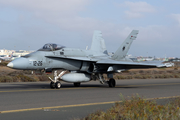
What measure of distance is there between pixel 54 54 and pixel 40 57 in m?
1.09

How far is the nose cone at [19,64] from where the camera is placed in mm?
14620

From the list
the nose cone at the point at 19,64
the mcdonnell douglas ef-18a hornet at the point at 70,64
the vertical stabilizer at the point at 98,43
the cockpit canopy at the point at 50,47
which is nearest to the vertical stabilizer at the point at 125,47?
the mcdonnell douglas ef-18a hornet at the point at 70,64

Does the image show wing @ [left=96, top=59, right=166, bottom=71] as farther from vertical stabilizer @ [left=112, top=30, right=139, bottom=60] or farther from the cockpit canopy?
the cockpit canopy

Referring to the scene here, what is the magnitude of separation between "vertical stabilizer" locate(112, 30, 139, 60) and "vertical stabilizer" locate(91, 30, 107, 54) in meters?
1.52

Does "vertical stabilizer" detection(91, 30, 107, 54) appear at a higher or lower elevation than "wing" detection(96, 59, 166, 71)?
higher

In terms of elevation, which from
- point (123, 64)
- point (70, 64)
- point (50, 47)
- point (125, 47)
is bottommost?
point (123, 64)

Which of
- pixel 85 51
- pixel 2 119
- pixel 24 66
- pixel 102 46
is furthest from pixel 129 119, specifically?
pixel 102 46

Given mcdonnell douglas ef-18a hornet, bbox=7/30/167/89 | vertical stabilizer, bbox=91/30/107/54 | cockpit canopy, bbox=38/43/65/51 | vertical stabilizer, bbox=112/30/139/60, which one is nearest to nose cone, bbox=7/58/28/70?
mcdonnell douglas ef-18a hornet, bbox=7/30/167/89

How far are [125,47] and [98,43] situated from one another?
8.34 ft

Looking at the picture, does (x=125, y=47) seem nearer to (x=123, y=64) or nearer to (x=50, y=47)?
(x=123, y=64)

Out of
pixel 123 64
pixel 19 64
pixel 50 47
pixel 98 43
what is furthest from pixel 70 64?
pixel 98 43

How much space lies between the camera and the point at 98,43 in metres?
22.8

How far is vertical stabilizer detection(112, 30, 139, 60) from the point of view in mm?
21312

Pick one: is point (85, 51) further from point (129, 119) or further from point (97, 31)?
point (129, 119)
